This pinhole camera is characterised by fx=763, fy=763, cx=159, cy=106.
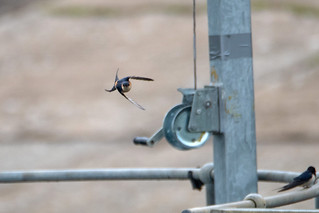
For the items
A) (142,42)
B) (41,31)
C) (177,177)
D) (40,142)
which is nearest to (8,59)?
(41,31)

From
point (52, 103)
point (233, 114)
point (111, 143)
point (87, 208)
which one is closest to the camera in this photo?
point (233, 114)

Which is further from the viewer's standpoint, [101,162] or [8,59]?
[8,59]

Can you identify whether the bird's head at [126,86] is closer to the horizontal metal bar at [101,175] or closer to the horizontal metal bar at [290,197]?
the horizontal metal bar at [290,197]

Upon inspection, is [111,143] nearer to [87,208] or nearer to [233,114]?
[87,208]

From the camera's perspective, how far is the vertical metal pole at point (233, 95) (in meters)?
2.80

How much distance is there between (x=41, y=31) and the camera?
2103 cm

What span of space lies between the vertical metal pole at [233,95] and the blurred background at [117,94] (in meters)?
5.21

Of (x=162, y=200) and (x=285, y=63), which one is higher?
(x=285, y=63)

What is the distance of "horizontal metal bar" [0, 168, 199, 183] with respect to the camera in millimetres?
2924

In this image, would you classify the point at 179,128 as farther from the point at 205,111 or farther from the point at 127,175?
the point at 127,175

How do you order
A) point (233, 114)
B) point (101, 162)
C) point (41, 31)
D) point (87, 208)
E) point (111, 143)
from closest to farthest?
1. point (233, 114)
2. point (87, 208)
3. point (101, 162)
4. point (111, 143)
5. point (41, 31)

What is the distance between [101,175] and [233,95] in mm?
603

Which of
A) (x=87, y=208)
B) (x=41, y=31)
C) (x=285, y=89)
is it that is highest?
(x=41, y=31)

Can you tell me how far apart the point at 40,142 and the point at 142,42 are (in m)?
6.25
